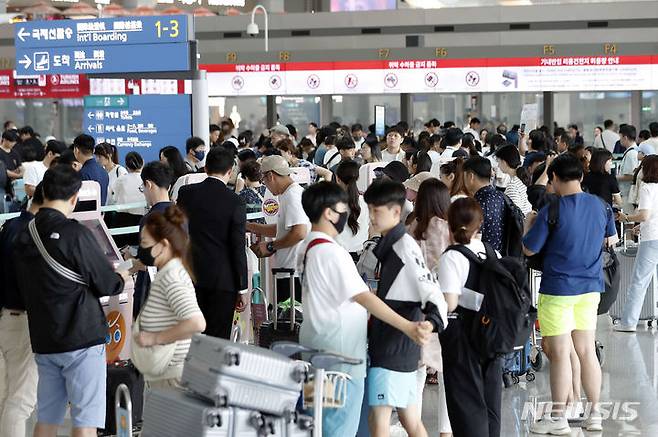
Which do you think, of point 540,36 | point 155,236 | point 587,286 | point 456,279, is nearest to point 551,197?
point 587,286

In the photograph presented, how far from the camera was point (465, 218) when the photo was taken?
18.8 ft

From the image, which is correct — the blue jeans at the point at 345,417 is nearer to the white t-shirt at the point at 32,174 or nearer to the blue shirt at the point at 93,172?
the blue shirt at the point at 93,172

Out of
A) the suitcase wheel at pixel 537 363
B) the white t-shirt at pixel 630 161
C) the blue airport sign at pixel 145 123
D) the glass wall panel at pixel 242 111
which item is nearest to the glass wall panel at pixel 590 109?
the glass wall panel at pixel 242 111

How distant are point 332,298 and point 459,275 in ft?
2.87

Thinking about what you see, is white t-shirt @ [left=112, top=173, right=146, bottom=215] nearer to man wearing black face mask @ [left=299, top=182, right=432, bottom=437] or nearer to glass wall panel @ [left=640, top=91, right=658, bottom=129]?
man wearing black face mask @ [left=299, top=182, right=432, bottom=437]

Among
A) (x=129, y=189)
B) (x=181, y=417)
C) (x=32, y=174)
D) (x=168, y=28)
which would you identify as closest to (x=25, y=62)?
(x=168, y=28)

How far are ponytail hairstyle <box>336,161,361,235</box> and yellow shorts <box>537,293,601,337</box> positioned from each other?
6.51 ft

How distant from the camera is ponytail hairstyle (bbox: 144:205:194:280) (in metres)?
5.11

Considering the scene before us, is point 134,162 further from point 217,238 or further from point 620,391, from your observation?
point 620,391

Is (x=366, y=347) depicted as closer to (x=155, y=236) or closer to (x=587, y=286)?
(x=155, y=236)

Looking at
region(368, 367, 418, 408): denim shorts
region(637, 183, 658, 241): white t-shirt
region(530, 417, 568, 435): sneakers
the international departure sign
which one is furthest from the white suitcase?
region(368, 367, 418, 408): denim shorts

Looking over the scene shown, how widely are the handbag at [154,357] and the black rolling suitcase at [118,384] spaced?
1.69 metres

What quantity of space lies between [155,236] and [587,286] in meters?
2.92

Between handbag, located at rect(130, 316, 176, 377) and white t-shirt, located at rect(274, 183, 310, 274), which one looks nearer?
handbag, located at rect(130, 316, 176, 377)
